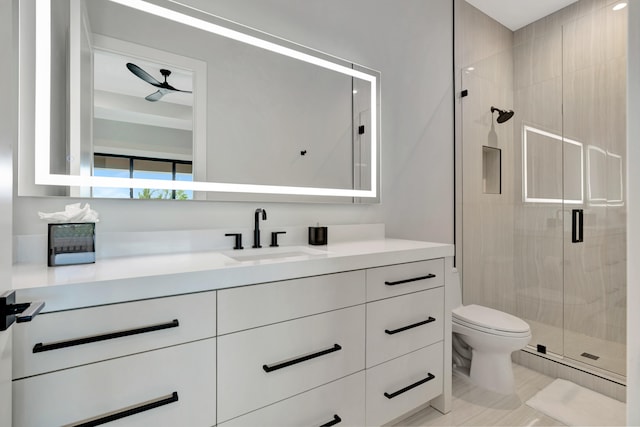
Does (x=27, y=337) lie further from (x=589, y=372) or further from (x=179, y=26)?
(x=589, y=372)

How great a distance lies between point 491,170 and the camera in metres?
2.84

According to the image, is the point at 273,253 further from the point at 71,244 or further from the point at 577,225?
the point at 577,225

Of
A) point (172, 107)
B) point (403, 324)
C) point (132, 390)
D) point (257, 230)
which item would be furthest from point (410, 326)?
point (172, 107)

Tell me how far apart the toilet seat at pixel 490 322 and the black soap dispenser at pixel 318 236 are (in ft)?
3.58

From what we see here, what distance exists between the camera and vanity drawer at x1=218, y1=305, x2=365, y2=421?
1.05m

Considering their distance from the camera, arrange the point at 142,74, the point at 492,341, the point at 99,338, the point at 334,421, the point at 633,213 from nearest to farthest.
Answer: the point at 633,213 < the point at 99,338 < the point at 334,421 < the point at 142,74 < the point at 492,341

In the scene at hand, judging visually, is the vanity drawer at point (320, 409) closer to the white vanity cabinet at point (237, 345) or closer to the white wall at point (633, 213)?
the white vanity cabinet at point (237, 345)

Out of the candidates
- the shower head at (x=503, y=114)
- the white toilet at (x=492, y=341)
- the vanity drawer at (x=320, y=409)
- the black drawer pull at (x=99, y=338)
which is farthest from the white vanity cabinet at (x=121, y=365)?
the shower head at (x=503, y=114)

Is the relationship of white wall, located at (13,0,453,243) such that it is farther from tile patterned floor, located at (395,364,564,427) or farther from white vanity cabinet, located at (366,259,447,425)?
tile patterned floor, located at (395,364,564,427)

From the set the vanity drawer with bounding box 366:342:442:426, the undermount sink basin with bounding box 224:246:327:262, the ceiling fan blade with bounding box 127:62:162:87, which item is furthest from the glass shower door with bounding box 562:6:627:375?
the ceiling fan blade with bounding box 127:62:162:87

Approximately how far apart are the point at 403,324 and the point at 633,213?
1.02m

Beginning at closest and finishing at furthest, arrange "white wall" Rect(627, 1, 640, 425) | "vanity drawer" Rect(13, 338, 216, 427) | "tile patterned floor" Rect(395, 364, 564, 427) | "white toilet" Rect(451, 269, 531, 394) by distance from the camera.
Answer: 1. "white wall" Rect(627, 1, 640, 425)
2. "vanity drawer" Rect(13, 338, 216, 427)
3. "tile patterned floor" Rect(395, 364, 564, 427)
4. "white toilet" Rect(451, 269, 531, 394)

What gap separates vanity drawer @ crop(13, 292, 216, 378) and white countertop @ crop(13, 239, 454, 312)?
3 centimetres

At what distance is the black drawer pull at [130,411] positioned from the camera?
2.73 ft
